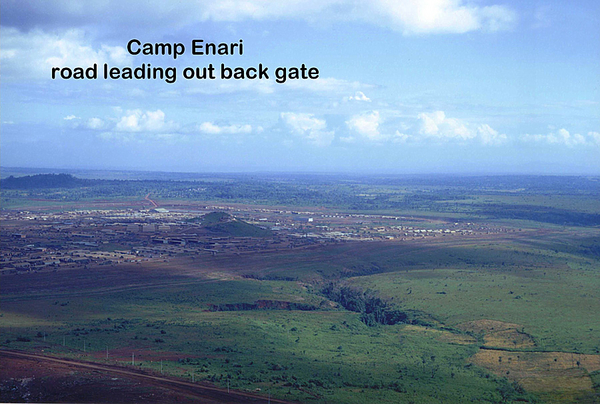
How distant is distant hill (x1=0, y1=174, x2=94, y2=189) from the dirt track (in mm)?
163933

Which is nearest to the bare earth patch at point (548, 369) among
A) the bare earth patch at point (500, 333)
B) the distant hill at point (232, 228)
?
the bare earth patch at point (500, 333)

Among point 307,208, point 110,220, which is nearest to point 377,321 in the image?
point 110,220

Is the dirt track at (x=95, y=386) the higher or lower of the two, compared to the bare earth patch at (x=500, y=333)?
higher

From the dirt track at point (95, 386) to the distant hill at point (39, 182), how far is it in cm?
16393

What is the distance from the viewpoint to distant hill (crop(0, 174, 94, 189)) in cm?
17662

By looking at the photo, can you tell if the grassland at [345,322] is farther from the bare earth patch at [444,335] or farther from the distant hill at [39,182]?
the distant hill at [39,182]

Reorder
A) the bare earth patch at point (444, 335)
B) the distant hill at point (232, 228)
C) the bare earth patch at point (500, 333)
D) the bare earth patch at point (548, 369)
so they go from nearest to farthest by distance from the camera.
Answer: the bare earth patch at point (548, 369) → the bare earth patch at point (500, 333) → the bare earth patch at point (444, 335) → the distant hill at point (232, 228)

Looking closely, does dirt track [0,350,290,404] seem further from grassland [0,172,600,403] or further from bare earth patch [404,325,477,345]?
bare earth patch [404,325,477,345]

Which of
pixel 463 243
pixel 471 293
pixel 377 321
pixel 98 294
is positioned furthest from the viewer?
pixel 463 243

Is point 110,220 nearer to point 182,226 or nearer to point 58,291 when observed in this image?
point 182,226

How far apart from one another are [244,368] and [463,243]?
5880 centimetres

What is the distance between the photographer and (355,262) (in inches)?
2594

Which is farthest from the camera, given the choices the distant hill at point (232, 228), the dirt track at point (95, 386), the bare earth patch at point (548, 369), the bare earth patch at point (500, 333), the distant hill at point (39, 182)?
the distant hill at point (39, 182)

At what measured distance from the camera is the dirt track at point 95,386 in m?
21.0
